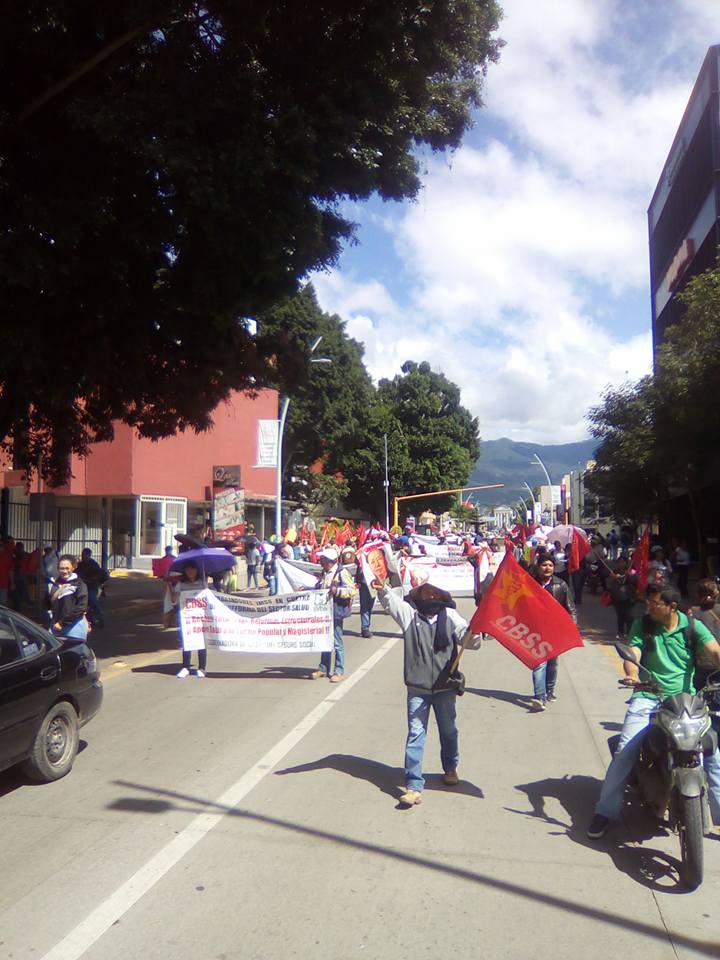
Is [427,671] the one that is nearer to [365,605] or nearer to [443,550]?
[365,605]

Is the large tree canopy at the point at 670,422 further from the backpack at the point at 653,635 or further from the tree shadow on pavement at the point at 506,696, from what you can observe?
the backpack at the point at 653,635

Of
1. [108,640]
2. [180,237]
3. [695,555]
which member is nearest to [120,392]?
[180,237]

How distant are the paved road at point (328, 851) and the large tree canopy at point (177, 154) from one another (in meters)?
5.98

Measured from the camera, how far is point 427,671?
6.21 meters

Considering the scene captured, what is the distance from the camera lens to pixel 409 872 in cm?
495

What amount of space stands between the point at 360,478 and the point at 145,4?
5592cm

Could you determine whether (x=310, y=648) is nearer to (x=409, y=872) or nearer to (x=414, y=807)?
(x=414, y=807)

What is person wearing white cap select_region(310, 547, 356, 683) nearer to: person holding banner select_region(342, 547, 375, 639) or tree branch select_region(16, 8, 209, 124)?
person holding banner select_region(342, 547, 375, 639)

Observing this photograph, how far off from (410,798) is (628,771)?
4.86 ft

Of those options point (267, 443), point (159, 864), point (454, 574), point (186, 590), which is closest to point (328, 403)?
point (267, 443)

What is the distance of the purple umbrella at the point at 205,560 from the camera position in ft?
38.9

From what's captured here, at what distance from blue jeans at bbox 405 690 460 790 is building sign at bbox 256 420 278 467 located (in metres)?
26.1

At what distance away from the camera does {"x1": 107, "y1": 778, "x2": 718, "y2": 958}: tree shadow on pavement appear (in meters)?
4.25

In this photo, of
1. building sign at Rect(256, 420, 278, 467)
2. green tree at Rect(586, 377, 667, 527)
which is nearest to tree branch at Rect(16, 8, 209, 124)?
green tree at Rect(586, 377, 667, 527)
